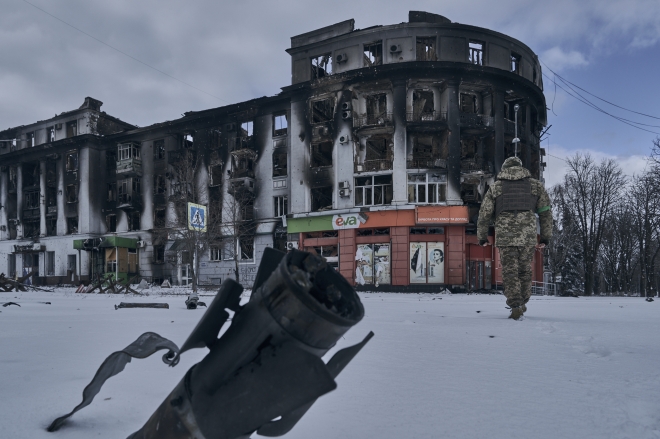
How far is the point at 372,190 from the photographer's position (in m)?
24.5

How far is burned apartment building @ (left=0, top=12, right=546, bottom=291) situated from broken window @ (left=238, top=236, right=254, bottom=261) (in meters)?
0.08

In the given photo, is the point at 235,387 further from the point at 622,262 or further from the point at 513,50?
the point at 622,262

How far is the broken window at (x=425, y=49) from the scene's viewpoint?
24447 millimetres

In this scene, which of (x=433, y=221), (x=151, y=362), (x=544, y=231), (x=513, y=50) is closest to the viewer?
(x=151, y=362)

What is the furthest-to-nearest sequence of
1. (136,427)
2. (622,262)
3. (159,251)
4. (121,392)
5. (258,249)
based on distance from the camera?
(622,262)
(159,251)
(258,249)
(121,392)
(136,427)

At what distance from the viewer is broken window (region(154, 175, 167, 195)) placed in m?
31.9

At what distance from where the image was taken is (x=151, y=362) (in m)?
2.04

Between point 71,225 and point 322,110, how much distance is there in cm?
2337

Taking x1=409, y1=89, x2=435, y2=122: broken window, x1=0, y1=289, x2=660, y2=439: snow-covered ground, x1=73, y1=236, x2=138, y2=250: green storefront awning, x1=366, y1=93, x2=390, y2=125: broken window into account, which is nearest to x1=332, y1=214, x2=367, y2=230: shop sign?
x1=366, y1=93, x2=390, y2=125: broken window

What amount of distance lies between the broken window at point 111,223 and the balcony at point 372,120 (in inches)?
851

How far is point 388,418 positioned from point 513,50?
2845 cm

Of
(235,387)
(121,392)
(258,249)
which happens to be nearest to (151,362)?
(121,392)

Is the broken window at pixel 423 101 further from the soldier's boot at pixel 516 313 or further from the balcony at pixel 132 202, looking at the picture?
the balcony at pixel 132 202

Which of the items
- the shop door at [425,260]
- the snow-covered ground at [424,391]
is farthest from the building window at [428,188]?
the snow-covered ground at [424,391]
